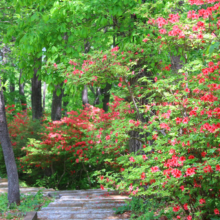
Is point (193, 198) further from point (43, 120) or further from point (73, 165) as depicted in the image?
point (43, 120)

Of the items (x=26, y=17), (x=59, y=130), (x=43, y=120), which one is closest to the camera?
(x=26, y=17)

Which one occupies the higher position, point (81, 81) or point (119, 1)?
point (119, 1)

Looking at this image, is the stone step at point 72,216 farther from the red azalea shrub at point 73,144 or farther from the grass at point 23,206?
the red azalea shrub at point 73,144

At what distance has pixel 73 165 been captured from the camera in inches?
430

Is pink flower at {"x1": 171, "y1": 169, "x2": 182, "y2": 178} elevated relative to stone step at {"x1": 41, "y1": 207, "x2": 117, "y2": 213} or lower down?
elevated

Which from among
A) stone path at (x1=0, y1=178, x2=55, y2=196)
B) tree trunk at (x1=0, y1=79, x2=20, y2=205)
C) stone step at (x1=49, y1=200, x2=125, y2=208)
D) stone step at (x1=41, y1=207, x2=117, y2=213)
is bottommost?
stone path at (x1=0, y1=178, x2=55, y2=196)

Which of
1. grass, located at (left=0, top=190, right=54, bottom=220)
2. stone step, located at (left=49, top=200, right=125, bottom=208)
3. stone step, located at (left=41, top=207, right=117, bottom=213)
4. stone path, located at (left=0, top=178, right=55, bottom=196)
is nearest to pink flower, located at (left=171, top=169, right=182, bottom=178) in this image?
stone step, located at (left=41, top=207, right=117, bottom=213)

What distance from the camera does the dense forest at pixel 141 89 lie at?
382 centimetres

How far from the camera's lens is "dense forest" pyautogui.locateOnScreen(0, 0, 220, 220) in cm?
382

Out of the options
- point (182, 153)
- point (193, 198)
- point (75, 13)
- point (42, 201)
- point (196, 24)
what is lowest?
point (42, 201)

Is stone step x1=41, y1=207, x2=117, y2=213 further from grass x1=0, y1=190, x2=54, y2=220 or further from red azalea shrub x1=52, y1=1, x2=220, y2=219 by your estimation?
red azalea shrub x1=52, y1=1, x2=220, y2=219

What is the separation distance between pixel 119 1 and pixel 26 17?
2.26 meters

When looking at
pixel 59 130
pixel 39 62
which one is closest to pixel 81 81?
pixel 39 62

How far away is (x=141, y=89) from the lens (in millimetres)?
5629
